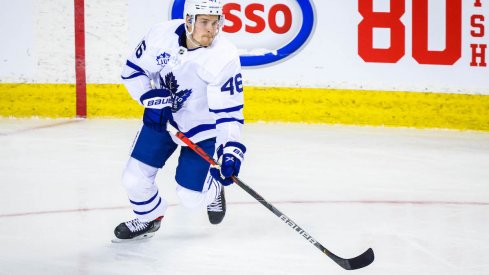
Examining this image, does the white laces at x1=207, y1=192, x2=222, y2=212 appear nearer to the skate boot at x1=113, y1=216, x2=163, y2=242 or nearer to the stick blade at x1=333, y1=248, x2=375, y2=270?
the skate boot at x1=113, y1=216, x2=163, y2=242

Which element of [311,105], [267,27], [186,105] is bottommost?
[311,105]

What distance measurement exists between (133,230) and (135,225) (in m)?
0.02

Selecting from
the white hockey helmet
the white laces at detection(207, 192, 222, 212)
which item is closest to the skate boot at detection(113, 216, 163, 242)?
the white laces at detection(207, 192, 222, 212)

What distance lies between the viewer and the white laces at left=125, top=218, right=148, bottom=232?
12.5 ft

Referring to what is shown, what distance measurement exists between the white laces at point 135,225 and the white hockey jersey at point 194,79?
13.0 inches

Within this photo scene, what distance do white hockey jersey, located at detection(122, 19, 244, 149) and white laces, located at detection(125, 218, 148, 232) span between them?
Answer: 0.33 meters

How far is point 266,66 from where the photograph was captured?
21.3 feet

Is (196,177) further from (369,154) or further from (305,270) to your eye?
(369,154)

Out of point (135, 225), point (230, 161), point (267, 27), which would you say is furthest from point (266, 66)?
point (230, 161)

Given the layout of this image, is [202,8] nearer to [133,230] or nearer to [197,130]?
[197,130]

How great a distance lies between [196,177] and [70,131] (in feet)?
8.42

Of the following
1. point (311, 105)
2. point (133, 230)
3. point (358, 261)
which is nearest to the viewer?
point (358, 261)

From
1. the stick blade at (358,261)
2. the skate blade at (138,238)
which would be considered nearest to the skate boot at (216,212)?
the skate blade at (138,238)

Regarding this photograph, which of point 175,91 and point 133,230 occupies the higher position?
point 175,91
